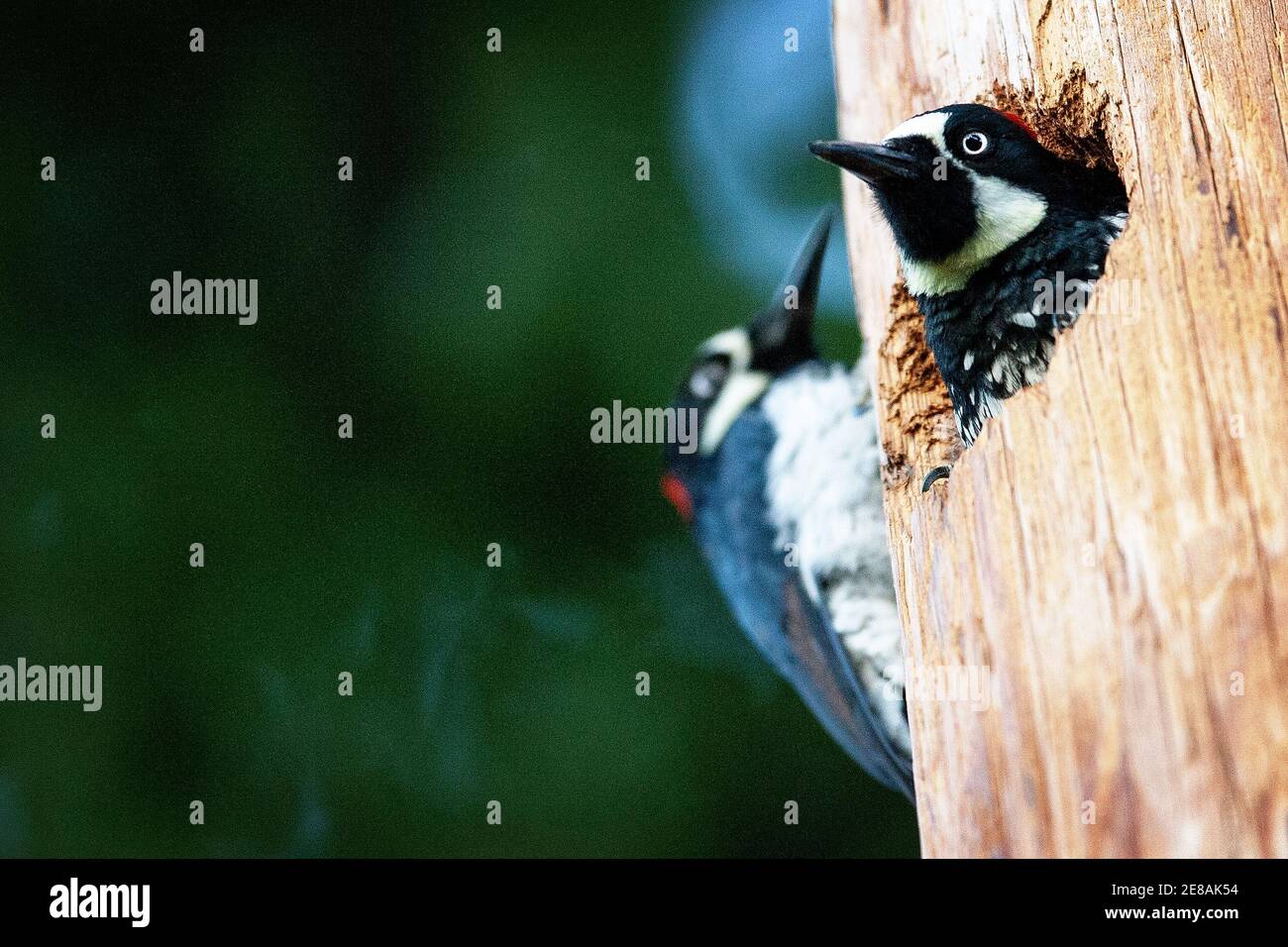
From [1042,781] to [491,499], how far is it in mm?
2625

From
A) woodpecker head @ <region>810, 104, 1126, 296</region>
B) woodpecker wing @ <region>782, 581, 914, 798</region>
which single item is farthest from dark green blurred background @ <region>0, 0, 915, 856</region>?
woodpecker head @ <region>810, 104, 1126, 296</region>

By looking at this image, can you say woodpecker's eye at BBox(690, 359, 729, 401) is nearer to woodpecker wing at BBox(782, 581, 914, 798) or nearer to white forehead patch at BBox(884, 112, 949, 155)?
woodpecker wing at BBox(782, 581, 914, 798)

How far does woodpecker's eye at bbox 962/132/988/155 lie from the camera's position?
7.48 ft

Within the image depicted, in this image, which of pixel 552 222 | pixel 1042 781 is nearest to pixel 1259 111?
pixel 1042 781

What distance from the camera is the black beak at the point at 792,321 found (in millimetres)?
4043

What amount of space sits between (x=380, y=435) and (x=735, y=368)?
1214 mm

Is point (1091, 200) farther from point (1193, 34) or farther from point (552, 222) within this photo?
point (552, 222)

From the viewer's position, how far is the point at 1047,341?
223 cm

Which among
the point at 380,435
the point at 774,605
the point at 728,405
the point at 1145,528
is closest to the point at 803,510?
the point at 774,605

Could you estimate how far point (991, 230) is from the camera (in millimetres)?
2365

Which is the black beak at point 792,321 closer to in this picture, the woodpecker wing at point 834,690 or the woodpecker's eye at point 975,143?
the woodpecker wing at point 834,690

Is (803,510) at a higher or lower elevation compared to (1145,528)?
higher

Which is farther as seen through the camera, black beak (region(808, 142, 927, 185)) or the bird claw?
black beak (region(808, 142, 927, 185))

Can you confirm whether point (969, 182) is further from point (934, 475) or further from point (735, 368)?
point (735, 368)
